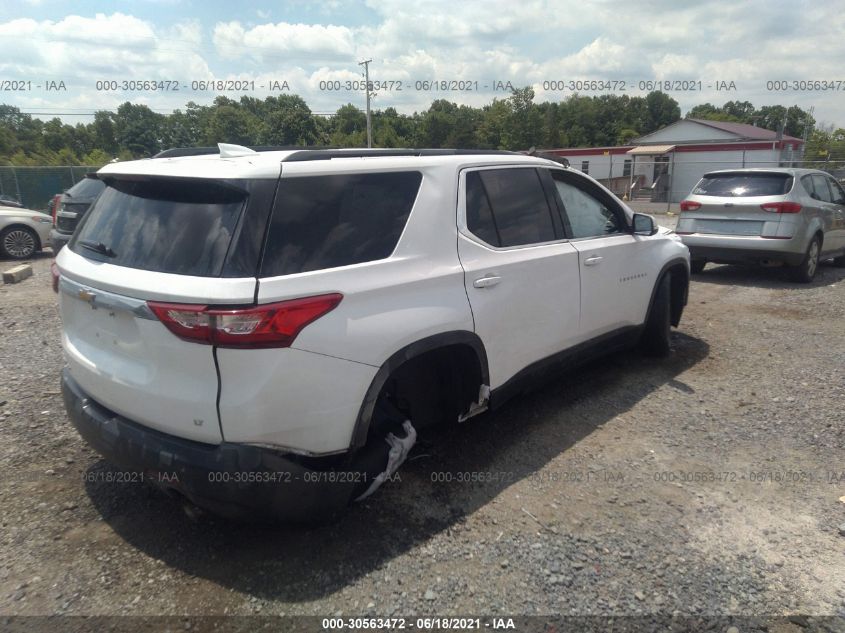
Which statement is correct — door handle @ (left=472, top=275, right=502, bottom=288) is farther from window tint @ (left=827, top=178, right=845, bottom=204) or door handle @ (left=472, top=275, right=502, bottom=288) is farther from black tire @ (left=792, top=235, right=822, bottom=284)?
window tint @ (left=827, top=178, right=845, bottom=204)

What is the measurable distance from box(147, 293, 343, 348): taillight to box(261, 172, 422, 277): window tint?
173mm

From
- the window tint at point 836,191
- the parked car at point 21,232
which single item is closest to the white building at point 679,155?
the window tint at point 836,191

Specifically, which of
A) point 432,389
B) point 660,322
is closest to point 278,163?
point 432,389

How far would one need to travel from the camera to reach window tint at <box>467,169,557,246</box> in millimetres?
3490

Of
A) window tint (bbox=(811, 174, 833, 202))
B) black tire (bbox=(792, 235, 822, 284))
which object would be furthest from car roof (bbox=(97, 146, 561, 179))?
window tint (bbox=(811, 174, 833, 202))

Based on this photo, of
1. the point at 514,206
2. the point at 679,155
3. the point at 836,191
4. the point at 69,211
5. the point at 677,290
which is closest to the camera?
the point at 514,206

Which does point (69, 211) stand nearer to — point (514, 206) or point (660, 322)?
point (514, 206)

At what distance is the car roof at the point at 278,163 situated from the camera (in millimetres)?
2537

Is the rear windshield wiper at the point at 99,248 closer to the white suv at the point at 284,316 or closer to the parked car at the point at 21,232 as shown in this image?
the white suv at the point at 284,316

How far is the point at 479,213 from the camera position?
3.44 m

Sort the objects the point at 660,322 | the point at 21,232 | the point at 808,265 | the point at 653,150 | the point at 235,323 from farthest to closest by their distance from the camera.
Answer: the point at 653,150 → the point at 21,232 → the point at 808,265 → the point at 660,322 → the point at 235,323

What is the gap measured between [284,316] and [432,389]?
1.27 m

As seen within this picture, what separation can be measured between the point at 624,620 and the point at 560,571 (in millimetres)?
346

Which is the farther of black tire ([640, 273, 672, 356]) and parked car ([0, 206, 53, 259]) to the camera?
parked car ([0, 206, 53, 259])
